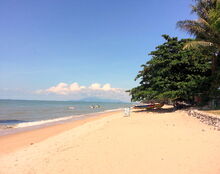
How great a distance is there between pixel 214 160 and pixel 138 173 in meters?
2.21

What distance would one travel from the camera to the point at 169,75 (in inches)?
594

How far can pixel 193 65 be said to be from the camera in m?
Answer: 14.9

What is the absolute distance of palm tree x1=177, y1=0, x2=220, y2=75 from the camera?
12.1 meters

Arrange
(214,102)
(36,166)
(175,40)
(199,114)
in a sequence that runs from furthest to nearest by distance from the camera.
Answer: (175,40) → (214,102) → (199,114) → (36,166)

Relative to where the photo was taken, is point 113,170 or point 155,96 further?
point 155,96

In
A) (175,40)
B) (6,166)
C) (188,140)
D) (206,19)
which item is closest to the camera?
(6,166)

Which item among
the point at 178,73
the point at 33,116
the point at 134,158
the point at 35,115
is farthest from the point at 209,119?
the point at 35,115

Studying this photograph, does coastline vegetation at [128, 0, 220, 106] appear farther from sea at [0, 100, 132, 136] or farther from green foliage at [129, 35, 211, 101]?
sea at [0, 100, 132, 136]

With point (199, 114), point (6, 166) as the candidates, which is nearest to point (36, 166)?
point (6, 166)

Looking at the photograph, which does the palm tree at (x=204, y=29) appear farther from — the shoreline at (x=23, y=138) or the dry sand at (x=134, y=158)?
the shoreline at (x=23, y=138)

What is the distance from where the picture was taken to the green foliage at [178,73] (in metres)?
13.6

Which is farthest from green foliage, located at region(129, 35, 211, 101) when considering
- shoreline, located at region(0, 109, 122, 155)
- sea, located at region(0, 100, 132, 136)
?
sea, located at region(0, 100, 132, 136)

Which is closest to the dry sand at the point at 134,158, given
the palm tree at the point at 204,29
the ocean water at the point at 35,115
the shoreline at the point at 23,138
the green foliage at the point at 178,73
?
the shoreline at the point at 23,138

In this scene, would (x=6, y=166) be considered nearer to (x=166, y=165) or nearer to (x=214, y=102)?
(x=166, y=165)
